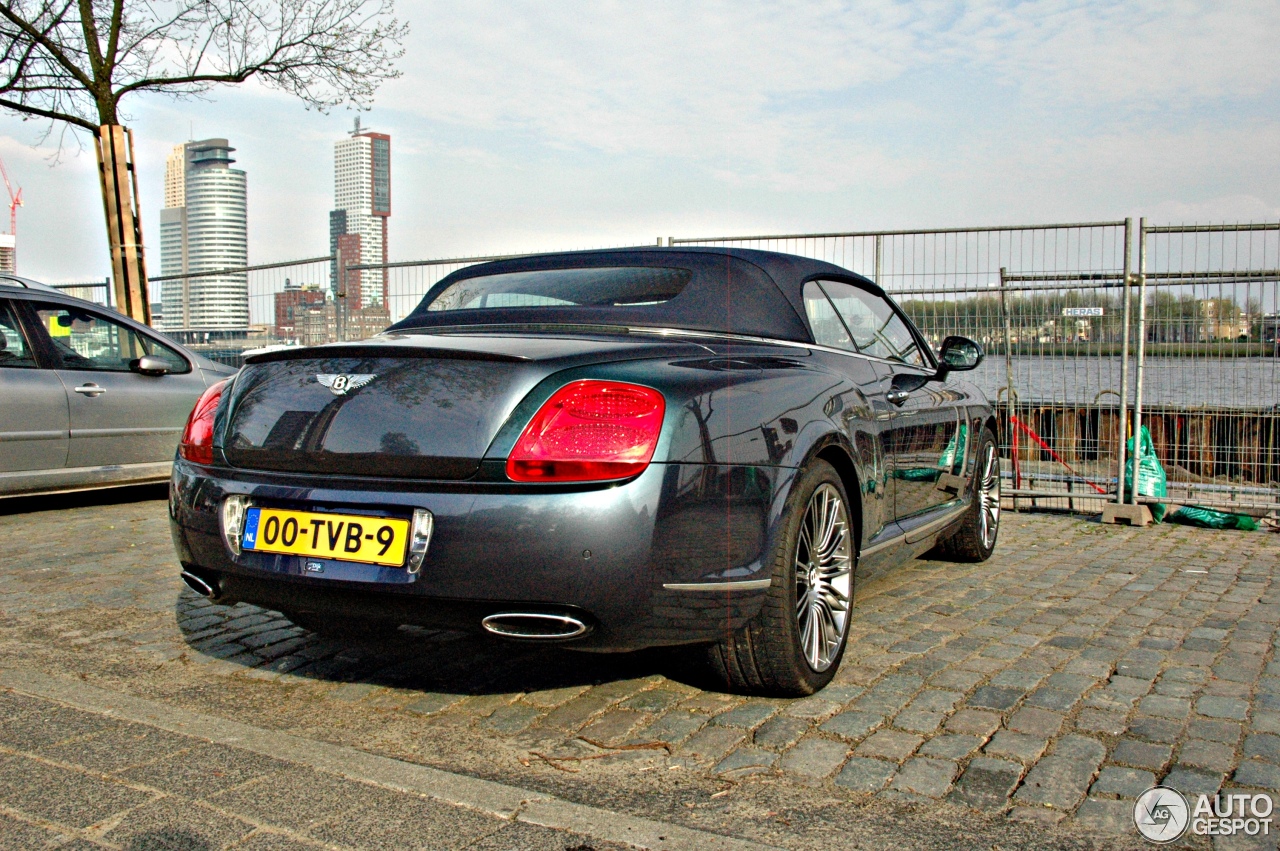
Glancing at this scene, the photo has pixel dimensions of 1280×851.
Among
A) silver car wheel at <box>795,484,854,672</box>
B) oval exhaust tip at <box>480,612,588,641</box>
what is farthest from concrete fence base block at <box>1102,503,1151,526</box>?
oval exhaust tip at <box>480,612,588,641</box>

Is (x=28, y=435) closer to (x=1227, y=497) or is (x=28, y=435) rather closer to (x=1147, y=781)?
(x=1147, y=781)

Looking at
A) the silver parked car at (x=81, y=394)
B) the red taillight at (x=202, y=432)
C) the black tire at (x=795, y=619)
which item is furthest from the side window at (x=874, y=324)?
the silver parked car at (x=81, y=394)

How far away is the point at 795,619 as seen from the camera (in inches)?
131

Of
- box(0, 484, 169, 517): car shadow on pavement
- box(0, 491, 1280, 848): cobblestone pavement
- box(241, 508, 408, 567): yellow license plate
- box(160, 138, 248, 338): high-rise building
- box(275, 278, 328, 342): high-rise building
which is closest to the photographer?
box(0, 491, 1280, 848): cobblestone pavement

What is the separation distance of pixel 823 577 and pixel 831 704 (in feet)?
1.36

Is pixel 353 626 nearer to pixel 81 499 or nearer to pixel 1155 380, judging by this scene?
pixel 81 499

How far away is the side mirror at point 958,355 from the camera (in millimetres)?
5207

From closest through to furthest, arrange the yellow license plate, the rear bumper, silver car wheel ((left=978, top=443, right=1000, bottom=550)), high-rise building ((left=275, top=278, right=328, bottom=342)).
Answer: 1. the rear bumper
2. the yellow license plate
3. silver car wheel ((left=978, top=443, right=1000, bottom=550))
4. high-rise building ((left=275, top=278, right=328, bottom=342))

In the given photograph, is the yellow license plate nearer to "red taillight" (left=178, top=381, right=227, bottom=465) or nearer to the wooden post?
"red taillight" (left=178, top=381, right=227, bottom=465)

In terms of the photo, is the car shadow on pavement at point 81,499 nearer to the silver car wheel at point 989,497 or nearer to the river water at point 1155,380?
the silver car wheel at point 989,497

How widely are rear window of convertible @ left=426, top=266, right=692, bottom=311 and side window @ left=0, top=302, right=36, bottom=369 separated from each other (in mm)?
4170

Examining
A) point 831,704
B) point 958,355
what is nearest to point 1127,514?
point 958,355

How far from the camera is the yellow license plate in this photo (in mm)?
2988

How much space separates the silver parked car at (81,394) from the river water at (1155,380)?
5.81 m
